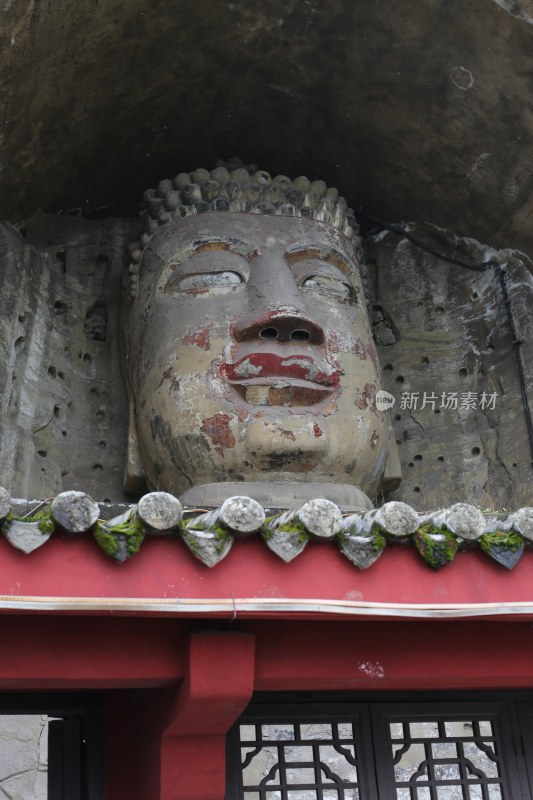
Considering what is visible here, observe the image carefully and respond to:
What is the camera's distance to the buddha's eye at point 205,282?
5.63 metres

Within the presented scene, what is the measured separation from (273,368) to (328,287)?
0.82 m

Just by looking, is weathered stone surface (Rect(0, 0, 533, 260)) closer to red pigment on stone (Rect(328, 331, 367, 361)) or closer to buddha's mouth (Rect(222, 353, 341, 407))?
red pigment on stone (Rect(328, 331, 367, 361))

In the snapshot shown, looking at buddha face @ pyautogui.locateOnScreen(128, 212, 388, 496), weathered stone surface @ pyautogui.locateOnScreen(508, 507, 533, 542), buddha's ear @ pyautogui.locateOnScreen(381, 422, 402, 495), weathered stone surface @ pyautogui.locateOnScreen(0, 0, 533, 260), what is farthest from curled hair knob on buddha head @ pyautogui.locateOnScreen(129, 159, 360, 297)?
weathered stone surface @ pyautogui.locateOnScreen(508, 507, 533, 542)

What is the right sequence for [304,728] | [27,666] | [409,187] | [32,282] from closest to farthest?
[27,666], [32,282], [409,187], [304,728]

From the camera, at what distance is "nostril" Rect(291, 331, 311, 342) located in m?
5.39

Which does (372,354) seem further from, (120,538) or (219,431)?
(120,538)

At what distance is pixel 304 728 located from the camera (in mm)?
9430

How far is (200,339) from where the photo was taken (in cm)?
541

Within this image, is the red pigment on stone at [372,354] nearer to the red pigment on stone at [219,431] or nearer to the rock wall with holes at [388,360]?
the rock wall with holes at [388,360]

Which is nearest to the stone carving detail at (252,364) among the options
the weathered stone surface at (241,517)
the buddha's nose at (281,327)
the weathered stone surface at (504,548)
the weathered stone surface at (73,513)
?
the buddha's nose at (281,327)

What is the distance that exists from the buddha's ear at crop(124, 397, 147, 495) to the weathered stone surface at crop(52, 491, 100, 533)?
2678 mm

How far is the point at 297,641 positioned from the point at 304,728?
6.32 m

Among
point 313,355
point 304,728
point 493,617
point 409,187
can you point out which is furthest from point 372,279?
point 304,728

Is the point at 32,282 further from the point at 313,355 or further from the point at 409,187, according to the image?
the point at 409,187
